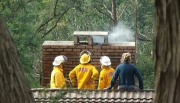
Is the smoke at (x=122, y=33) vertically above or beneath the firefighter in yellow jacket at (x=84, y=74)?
above

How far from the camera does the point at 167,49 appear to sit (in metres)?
2.46

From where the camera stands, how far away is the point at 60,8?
2319 cm

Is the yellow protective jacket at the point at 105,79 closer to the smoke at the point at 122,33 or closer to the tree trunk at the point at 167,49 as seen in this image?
the tree trunk at the point at 167,49

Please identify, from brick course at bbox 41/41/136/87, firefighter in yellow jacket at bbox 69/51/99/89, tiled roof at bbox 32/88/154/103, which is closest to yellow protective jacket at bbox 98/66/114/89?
firefighter in yellow jacket at bbox 69/51/99/89

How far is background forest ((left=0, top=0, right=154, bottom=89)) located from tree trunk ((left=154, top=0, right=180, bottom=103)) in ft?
42.3

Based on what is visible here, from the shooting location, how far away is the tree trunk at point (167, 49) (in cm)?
242

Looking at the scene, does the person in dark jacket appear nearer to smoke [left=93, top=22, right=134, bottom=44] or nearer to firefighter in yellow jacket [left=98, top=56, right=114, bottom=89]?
firefighter in yellow jacket [left=98, top=56, right=114, bottom=89]

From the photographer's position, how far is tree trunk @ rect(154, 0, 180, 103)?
242 cm

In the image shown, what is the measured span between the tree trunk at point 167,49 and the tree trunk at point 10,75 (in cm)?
83

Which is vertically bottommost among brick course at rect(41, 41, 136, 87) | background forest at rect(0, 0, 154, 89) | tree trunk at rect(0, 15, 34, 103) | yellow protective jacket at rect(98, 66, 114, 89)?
yellow protective jacket at rect(98, 66, 114, 89)

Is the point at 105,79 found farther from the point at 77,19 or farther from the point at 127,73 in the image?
Result: the point at 77,19

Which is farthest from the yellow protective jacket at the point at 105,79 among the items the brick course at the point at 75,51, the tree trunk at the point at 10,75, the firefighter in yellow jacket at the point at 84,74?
the tree trunk at the point at 10,75

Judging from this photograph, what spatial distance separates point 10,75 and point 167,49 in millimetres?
906

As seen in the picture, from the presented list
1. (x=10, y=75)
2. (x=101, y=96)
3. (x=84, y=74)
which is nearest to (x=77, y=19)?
(x=84, y=74)
